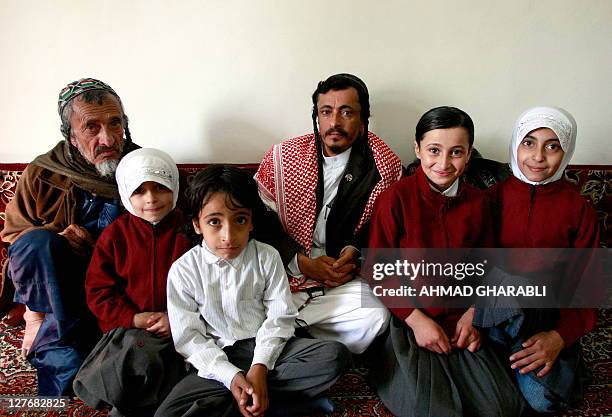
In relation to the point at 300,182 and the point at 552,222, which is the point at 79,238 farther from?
the point at 552,222

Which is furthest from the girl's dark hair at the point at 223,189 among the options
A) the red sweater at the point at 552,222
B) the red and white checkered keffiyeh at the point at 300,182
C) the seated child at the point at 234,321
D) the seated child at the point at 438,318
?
the red sweater at the point at 552,222

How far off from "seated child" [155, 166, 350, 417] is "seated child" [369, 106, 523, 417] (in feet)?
0.77

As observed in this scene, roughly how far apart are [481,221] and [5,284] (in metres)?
2.08

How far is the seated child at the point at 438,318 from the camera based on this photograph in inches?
62.0

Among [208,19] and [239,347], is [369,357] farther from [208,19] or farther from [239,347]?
[208,19]

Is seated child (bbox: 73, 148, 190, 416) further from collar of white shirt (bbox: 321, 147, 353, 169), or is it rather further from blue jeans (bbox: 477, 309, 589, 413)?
blue jeans (bbox: 477, 309, 589, 413)

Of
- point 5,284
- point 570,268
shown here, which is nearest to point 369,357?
point 570,268

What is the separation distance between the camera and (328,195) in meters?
2.08

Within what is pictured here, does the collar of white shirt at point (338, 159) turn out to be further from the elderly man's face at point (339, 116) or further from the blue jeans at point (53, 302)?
the blue jeans at point (53, 302)

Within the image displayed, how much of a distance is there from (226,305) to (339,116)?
0.89 metres

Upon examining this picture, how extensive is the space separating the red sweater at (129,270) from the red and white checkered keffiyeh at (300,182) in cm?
49

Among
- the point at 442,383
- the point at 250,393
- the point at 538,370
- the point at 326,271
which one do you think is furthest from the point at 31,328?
the point at 538,370

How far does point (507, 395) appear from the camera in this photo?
1.57 meters

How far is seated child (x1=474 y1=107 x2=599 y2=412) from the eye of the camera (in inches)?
63.1
